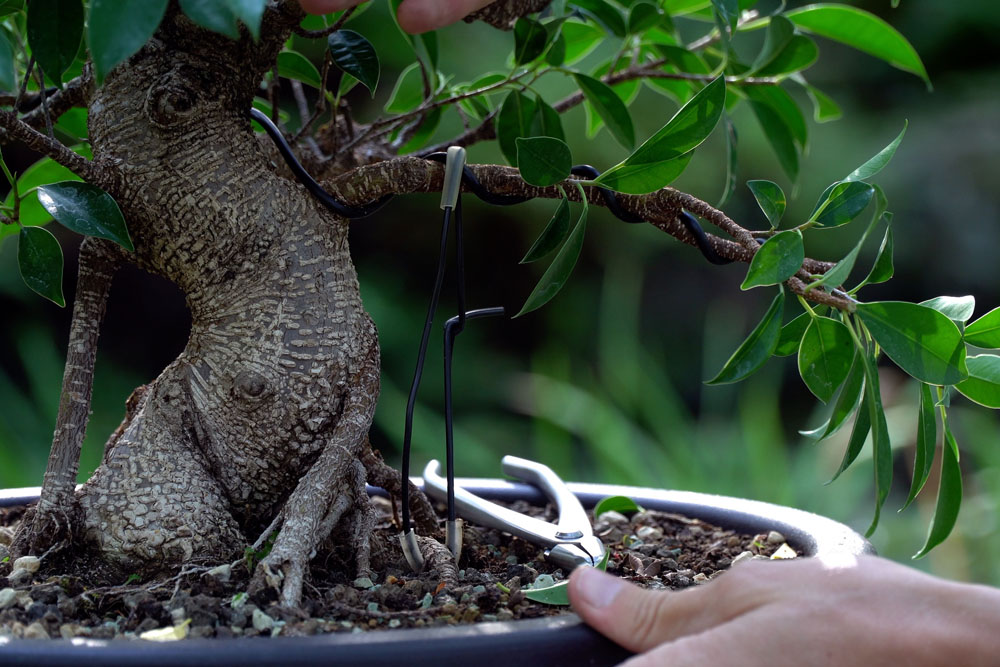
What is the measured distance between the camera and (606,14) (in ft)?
2.28

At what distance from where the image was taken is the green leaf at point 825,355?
1.86 feet

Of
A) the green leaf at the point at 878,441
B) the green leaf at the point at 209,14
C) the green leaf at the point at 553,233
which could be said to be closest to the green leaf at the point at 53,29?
the green leaf at the point at 209,14

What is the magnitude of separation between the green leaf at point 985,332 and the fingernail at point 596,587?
0.28 meters

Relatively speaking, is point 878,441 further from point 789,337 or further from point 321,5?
point 321,5

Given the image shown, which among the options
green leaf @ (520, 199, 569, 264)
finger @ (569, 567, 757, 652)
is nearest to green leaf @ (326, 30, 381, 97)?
green leaf @ (520, 199, 569, 264)

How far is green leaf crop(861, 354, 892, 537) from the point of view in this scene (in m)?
0.51

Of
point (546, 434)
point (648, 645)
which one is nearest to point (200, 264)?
point (648, 645)

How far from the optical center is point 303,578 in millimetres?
536

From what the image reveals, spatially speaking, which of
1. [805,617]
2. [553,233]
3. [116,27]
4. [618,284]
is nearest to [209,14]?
[116,27]

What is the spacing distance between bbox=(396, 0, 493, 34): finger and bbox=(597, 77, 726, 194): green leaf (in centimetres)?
14

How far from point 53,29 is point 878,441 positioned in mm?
533

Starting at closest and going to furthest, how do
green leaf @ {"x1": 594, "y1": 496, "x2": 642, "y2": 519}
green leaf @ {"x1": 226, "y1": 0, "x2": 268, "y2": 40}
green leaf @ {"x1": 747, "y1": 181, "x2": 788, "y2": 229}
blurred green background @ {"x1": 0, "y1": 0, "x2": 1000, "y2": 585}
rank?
1. green leaf @ {"x1": 226, "y1": 0, "x2": 268, "y2": 40}
2. green leaf @ {"x1": 747, "y1": 181, "x2": 788, "y2": 229}
3. green leaf @ {"x1": 594, "y1": 496, "x2": 642, "y2": 519}
4. blurred green background @ {"x1": 0, "y1": 0, "x2": 1000, "y2": 585}

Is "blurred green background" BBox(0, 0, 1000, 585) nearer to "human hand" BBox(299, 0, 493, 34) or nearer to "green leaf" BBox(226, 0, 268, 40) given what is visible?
"human hand" BBox(299, 0, 493, 34)

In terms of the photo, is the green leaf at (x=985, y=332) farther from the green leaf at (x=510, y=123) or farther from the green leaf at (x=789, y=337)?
the green leaf at (x=510, y=123)
